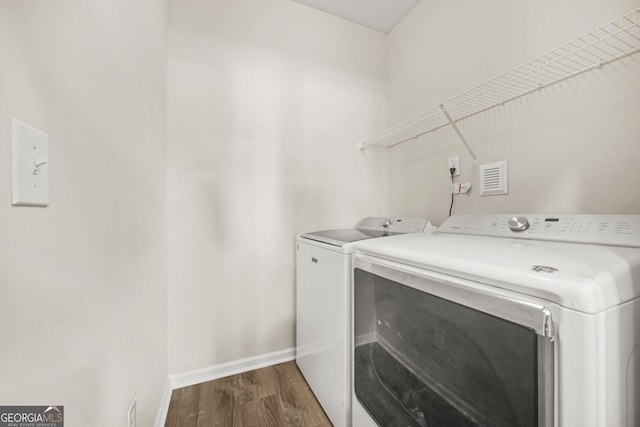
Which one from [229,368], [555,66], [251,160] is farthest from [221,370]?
[555,66]

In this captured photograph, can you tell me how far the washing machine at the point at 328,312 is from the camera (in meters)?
1.15

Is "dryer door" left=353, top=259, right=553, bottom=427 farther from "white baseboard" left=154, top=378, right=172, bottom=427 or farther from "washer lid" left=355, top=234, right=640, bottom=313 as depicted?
"white baseboard" left=154, top=378, right=172, bottom=427

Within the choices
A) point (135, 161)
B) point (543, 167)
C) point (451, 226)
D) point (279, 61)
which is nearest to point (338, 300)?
point (451, 226)

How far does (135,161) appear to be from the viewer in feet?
3.08

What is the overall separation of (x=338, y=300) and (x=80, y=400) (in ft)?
2.91

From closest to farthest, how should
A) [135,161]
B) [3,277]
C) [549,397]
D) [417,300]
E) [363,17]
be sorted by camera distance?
[3,277] < [549,397] < [417,300] < [135,161] < [363,17]

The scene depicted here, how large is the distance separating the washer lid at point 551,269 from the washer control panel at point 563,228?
0.08 metres

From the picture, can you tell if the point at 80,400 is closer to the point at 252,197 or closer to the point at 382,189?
the point at 252,197

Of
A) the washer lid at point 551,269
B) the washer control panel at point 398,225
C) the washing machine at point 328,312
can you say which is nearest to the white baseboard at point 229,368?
the washing machine at point 328,312

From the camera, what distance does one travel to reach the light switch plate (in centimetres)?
37

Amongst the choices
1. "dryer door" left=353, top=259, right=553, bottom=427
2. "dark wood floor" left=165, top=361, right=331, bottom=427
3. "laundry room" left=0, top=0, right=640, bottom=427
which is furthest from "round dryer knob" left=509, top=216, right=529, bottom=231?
"dark wood floor" left=165, top=361, right=331, bottom=427

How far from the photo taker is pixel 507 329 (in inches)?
22.3

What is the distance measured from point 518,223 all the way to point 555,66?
0.69 m

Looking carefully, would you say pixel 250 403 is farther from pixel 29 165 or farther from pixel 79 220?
pixel 29 165
